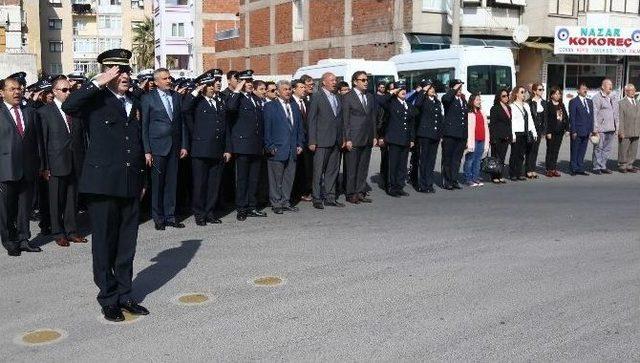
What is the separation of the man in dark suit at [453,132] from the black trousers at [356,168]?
1882 millimetres

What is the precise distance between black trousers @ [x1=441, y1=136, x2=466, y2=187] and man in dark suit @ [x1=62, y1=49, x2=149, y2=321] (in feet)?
24.8

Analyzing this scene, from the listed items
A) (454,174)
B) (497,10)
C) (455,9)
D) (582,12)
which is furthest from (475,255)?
(582,12)

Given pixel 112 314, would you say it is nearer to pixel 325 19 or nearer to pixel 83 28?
pixel 325 19

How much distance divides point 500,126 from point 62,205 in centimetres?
792

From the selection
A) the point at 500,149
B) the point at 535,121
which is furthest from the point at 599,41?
the point at 500,149

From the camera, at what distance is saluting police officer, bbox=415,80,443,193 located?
38.5 ft

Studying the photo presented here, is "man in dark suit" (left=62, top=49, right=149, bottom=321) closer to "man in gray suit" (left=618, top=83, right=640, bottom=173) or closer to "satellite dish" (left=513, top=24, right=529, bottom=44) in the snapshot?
"man in gray suit" (left=618, top=83, right=640, bottom=173)

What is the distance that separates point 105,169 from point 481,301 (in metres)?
Answer: 3.19

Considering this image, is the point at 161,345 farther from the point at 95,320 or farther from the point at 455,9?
the point at 455,9

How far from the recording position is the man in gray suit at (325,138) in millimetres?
10234

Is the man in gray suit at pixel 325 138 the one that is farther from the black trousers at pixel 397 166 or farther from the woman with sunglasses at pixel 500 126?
the woman with sunglasses at pixel 500 126

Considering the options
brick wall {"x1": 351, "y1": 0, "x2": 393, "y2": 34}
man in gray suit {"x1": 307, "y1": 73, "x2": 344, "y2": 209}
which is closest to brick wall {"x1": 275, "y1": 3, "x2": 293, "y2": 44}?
brick wall {"x1": 351, "y1": 0, "x2": 393, "y2": 34}

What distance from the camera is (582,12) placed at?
31.6 metres

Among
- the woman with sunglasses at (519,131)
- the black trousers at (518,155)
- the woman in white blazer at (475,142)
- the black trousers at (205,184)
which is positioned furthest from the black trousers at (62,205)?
the black trousers at (518,155)
